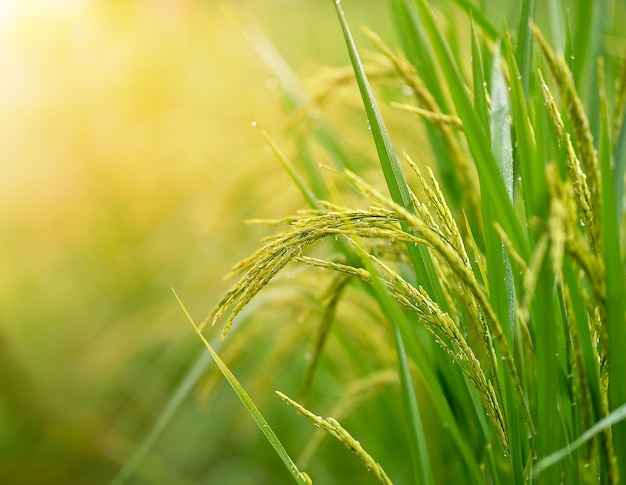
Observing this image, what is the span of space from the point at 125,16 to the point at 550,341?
3.54 meters

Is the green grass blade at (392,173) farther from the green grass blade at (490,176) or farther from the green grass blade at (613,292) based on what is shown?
the green grass blade at (613,292)

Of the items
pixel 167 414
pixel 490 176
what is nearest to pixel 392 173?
pixel 490 176

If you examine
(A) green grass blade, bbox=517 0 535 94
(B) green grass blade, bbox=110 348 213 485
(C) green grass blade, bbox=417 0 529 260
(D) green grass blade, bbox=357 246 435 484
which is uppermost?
(A) green grass blade, bbox=517 0 535 94

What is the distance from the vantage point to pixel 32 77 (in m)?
2.89

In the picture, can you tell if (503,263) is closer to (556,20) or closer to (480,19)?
(480,19)

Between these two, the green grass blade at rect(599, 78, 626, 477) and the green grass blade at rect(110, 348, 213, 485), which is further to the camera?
the green grass blade at rect(110, 348, 213, 485)

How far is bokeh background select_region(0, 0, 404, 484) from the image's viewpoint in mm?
2018

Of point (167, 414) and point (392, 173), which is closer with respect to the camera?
point (392, 173)

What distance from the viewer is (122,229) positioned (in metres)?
2.88

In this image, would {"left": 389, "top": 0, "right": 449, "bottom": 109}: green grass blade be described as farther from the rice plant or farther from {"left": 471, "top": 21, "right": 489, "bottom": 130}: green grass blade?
{"left": 471, "top": 21, "right": 489, "bottom": 130}: green grass blade

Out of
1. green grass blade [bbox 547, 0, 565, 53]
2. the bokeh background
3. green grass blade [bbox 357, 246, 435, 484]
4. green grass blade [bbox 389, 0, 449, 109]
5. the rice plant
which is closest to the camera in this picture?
the rice plant

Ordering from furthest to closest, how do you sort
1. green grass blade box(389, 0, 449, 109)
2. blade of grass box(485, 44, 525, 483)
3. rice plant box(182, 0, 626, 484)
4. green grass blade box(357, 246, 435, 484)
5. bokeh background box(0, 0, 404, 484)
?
bokeh background box(0, 0, 404, 484) → green grass blade box(389, 0, 449, 109) → green grass blade box(357, 246, 435, 484) → blade of grass box(485, 44, 525, 483) → rice plant box(182, 0, 626, 484)

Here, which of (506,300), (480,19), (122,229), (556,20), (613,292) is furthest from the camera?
(122,229)

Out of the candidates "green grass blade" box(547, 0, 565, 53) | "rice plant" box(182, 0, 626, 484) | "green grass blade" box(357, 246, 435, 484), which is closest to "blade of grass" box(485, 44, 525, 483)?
"rice plant" box(182, 0, 626, 484)
